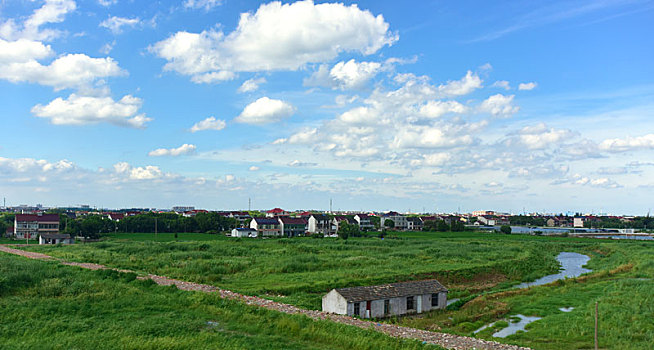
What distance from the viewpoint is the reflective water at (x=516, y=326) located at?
25125 mm

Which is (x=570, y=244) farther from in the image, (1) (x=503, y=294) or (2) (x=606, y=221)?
(2) (x=606, y=221)

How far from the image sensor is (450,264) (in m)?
52.6

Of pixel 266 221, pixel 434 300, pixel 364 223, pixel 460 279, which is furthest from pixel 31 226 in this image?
pixel 434 300

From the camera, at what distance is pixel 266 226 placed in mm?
105812

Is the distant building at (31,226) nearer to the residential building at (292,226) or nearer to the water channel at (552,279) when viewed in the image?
the residential building at (292,226)

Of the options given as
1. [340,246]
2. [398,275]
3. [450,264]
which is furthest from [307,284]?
[340,246]

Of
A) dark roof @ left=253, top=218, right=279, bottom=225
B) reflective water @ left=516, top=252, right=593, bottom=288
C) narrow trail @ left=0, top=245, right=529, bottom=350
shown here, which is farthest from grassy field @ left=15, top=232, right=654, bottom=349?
dark roof @ left=253, top=218, right=279, bottom=225

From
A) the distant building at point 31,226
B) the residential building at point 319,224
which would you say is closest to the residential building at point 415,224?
the residential building at point 319,224

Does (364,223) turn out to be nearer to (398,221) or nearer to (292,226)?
(398,221)

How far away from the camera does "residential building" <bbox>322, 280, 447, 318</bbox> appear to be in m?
26.1

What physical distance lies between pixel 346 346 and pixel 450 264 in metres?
36.3

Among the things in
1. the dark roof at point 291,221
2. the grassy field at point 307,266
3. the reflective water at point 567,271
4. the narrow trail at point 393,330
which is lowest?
the reflective water at point 567,271

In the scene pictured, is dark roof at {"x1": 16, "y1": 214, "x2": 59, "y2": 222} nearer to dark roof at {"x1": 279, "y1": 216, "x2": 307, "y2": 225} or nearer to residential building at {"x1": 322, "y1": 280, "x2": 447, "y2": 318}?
dark roof at {"x1": 279, "y1": 216, "x2": 307, "y2": 225}

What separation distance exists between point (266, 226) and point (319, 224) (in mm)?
18492
